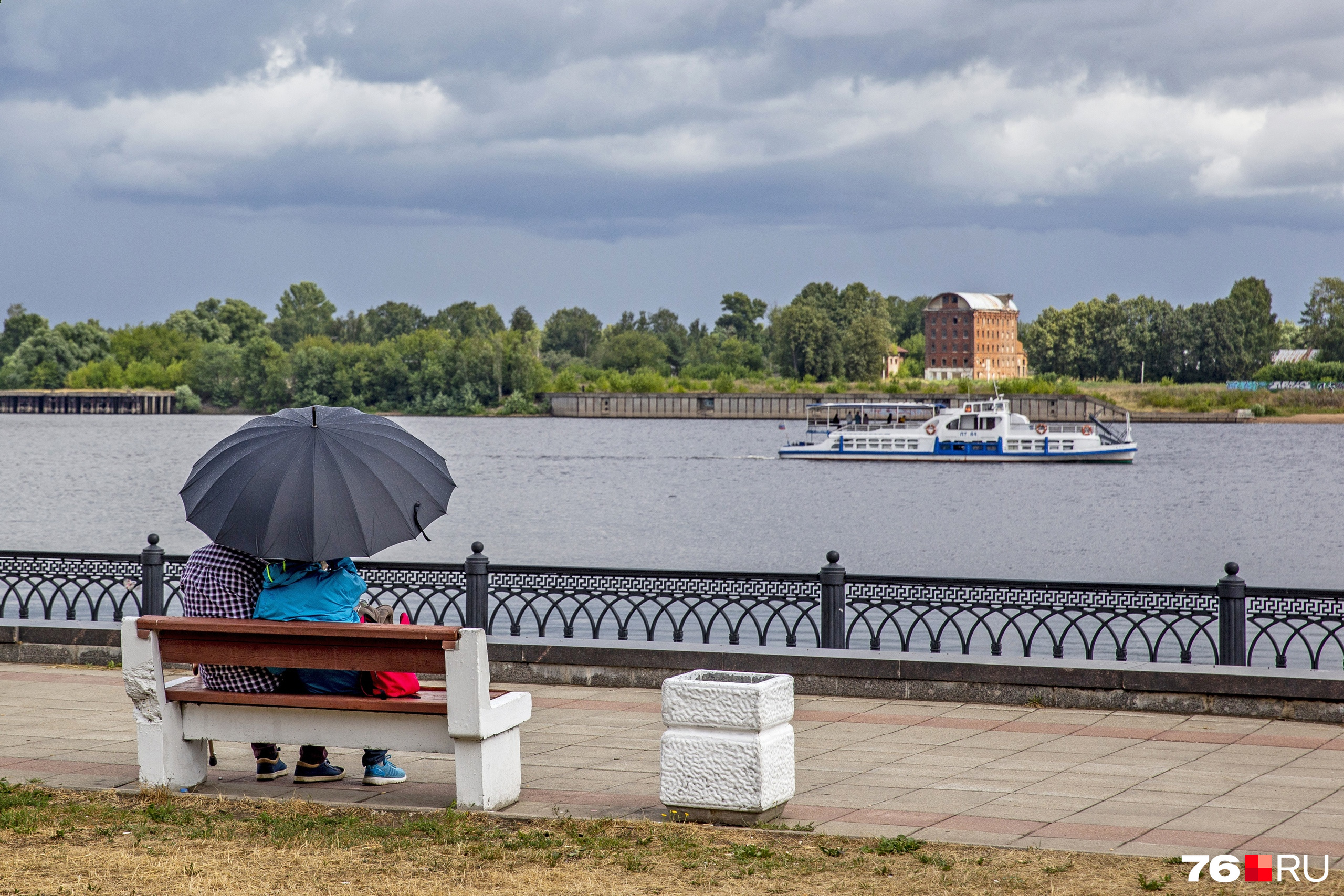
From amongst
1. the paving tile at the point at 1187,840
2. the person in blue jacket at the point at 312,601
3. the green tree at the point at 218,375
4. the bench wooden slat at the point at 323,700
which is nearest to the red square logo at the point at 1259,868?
the paving tile at the point at 1187,840

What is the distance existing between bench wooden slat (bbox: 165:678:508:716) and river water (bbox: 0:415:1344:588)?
28227 millimetres

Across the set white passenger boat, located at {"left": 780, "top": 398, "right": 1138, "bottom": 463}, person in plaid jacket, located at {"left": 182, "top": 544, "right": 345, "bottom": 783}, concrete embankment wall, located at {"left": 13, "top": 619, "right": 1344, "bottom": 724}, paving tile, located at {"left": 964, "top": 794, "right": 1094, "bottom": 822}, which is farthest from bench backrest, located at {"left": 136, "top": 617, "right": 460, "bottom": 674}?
white passenger boat, located at {"left": 780, "top": 398, "right": 1138, "bottom": 463}

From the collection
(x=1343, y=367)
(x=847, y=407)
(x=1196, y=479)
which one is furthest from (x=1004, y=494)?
(x=1343, y=367)

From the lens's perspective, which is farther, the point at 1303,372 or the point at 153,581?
the point at 1303,372

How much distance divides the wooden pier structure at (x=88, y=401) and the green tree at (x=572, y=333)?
162 ft

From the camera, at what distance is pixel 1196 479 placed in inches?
2788

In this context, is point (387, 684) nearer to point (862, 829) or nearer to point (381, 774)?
point (381, 774)

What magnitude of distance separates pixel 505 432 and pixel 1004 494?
64399 mm

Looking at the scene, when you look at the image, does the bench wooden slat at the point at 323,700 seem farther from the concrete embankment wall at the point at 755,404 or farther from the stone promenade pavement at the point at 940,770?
the concrete embankment wall at the point at 755,404

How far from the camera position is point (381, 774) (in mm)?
7117

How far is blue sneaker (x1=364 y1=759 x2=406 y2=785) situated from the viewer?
23.3ft

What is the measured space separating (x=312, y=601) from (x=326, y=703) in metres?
0.50

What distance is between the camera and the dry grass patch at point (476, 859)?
5.38 meters

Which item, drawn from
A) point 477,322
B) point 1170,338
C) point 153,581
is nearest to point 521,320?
point 477,322
